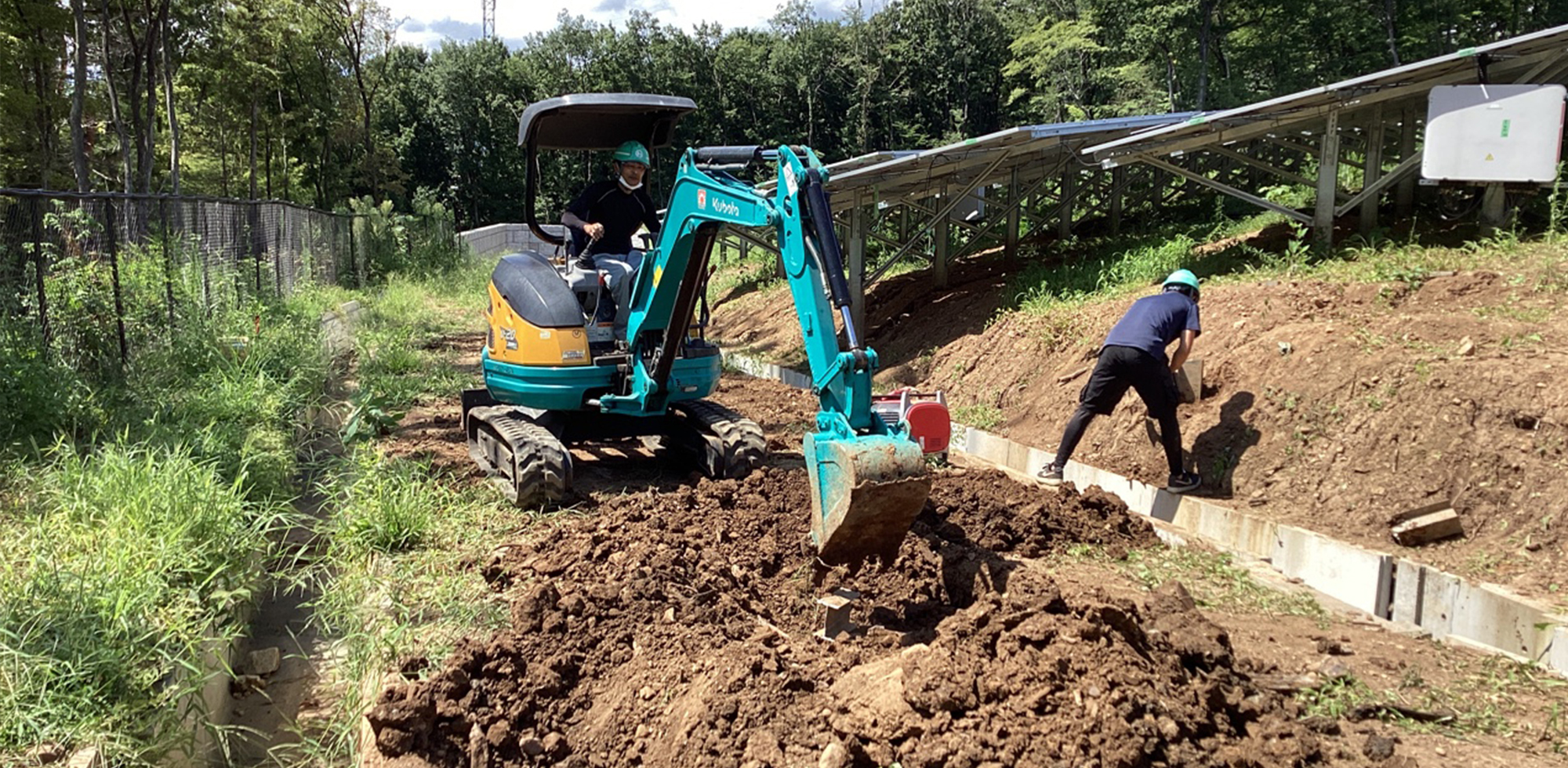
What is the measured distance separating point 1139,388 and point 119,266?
28.7 feet

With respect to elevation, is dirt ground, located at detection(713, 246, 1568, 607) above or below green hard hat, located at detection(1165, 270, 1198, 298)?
below

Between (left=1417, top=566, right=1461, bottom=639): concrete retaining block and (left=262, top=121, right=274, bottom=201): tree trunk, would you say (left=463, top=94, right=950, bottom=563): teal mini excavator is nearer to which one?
(left=1417, top=566, right=1461, bottom=639): concrete retaining block

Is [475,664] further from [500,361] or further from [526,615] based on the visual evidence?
[500,361]

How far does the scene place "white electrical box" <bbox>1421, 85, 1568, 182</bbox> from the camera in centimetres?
847

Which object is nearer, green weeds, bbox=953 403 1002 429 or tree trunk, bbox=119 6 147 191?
green weeds, bbox=953 403 1002 429

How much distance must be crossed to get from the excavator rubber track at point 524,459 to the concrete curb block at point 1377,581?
4044mm

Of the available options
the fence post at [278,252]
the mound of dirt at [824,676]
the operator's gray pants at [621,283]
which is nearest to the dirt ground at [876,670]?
the mound of dirt at [824,676]

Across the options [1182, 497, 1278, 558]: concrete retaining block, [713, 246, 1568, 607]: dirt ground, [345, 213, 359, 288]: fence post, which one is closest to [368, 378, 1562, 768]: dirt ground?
[1182, 497, 1278, 558]: concrete retaining block

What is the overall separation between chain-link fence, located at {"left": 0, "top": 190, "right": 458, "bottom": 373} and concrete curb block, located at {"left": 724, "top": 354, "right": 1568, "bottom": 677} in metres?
8.23

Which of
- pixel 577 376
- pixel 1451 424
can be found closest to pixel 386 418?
pixel 577 376

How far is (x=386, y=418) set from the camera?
8.44 meters

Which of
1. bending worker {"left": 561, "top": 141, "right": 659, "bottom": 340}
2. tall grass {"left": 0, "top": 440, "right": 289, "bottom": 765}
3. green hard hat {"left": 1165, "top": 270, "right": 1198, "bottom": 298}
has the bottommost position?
tall grass {"left": 0, "top": 440, "right": 289, "bottom": 765}

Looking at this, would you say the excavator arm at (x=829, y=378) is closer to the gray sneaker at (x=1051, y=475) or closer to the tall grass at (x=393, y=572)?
the tall grass at (x=393, y=572)

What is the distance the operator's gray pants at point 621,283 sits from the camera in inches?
270
